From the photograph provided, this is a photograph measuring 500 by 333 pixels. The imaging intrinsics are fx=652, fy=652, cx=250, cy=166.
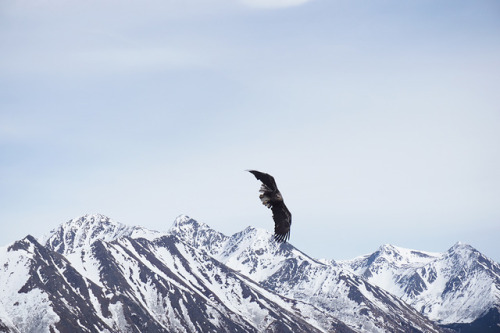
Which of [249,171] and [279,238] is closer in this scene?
[249,171]

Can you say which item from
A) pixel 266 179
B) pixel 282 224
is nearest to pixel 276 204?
pixel 282 224

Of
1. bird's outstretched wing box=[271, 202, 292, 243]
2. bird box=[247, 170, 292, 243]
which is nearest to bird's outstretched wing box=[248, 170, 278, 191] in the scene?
bird box=[247, 170, 292, 243]

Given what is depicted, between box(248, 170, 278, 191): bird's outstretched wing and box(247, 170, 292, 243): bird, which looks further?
box(247, 170, 292, 243): bird

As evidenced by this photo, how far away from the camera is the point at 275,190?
27422 mm

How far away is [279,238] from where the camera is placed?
2870 centimetres

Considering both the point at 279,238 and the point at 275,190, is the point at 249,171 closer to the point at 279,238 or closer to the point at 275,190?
the point at 275,190

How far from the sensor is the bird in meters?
26.9

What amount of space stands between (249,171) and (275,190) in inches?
74.0

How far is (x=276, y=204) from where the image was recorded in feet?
91.9

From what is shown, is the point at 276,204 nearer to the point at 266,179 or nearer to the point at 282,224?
the point at 282,224

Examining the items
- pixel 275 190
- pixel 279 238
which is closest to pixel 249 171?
pixel 275 190

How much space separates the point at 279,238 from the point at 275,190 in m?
2.52

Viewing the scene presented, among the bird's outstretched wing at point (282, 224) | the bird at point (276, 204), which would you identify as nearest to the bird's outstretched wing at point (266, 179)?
the bird at point (276, 204)

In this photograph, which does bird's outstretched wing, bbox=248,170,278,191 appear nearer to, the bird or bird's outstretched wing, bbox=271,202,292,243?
the bird
